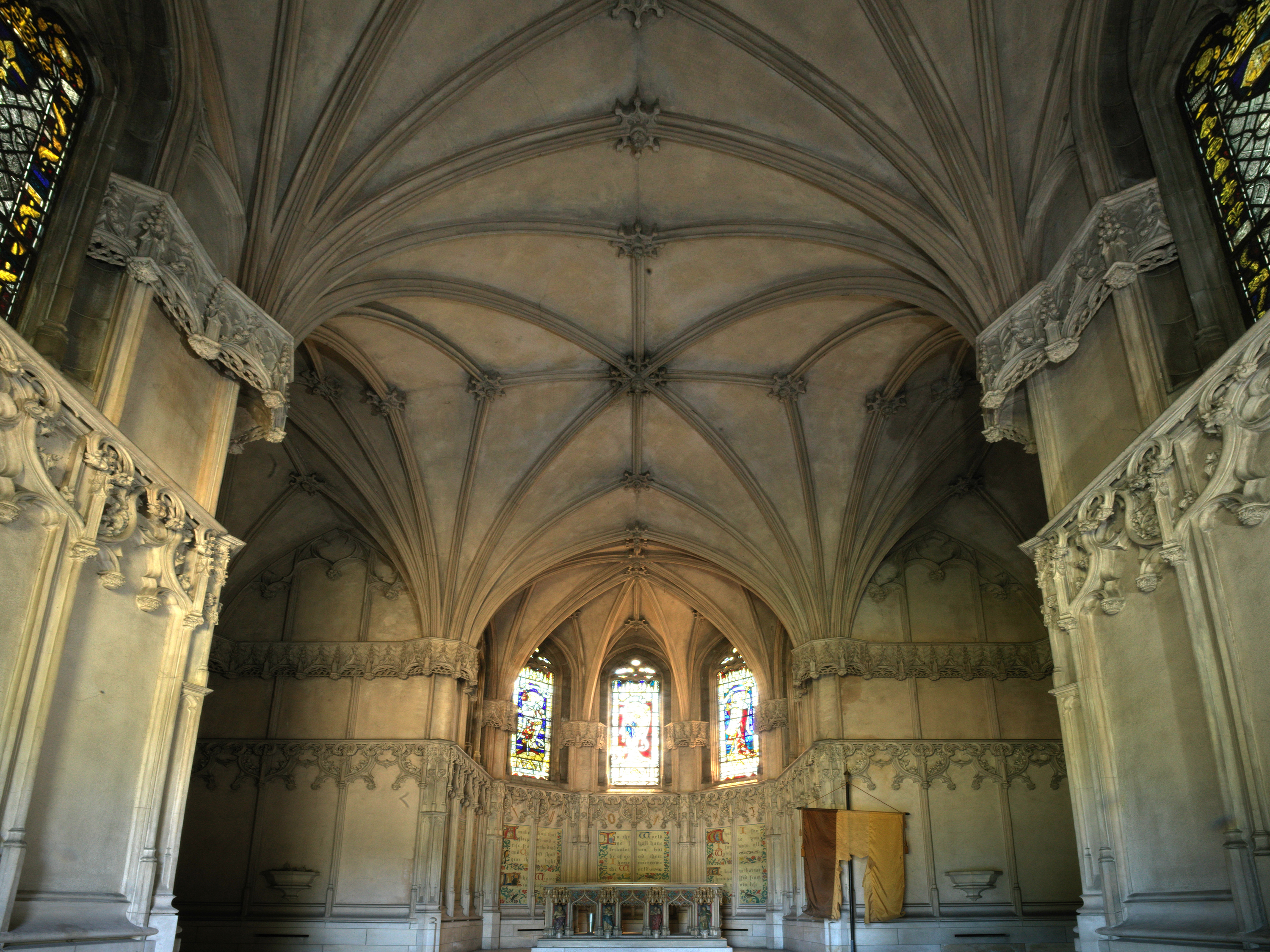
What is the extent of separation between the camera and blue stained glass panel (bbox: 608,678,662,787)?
26.2 metres

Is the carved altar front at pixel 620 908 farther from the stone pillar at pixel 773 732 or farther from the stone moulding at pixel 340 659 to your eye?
the stone moulding at pixel 340 659

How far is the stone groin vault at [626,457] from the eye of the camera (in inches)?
302

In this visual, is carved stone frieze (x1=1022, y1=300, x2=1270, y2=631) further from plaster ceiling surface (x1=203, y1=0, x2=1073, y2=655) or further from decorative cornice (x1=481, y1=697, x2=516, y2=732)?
decorative cornice (x1=481, y1=697, x2=516, y2=732)

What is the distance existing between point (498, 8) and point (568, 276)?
4.75 m

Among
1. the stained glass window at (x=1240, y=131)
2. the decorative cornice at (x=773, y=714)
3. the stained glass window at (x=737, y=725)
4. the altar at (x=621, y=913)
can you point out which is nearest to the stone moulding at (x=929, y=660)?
the decorative cornice at (x=773, y=714)

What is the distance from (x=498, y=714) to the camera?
23547mm

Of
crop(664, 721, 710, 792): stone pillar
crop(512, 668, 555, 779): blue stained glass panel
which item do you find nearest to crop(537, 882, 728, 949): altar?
crop(512, 668, 555, 779): blue stained glass panel

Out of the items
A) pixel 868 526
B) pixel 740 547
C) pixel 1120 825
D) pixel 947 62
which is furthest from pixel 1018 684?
pixel 947 62

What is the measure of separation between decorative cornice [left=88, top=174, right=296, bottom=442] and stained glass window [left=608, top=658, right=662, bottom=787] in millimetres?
17684

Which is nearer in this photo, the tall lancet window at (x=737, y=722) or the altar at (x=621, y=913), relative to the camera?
the altar at (x=621, y=913)

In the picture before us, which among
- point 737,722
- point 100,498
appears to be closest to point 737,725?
point 737,722

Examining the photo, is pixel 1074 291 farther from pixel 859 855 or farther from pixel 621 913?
pixel 621 913

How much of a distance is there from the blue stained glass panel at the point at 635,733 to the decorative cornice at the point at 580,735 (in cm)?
53

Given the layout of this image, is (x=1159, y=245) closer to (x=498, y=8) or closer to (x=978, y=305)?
(x=978, y=305)
